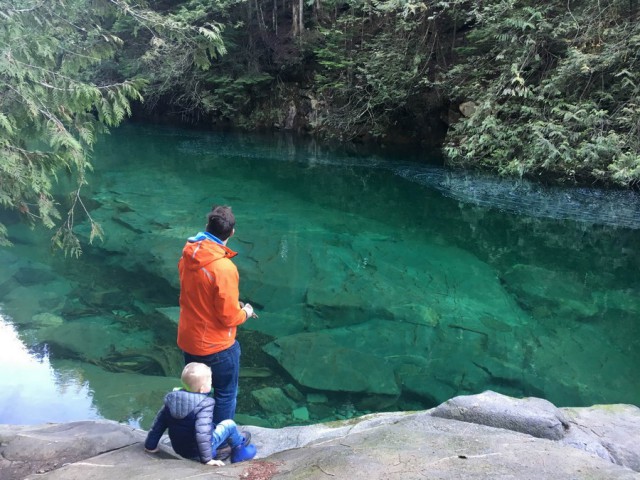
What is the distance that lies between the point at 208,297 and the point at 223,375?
571mm

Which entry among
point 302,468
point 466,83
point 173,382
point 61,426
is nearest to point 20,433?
point 61,426

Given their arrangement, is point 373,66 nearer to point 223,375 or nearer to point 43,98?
point 43,98

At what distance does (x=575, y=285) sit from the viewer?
7.75 metres

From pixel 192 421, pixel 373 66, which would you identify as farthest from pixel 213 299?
→ pixel 373 66

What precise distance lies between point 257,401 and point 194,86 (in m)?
22.9

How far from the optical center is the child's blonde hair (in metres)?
2.83

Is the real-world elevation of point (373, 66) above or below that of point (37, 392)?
above

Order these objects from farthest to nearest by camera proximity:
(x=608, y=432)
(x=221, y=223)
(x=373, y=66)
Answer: (x=373, y=66) < (x=608, y=432) < (x=221, y=223)

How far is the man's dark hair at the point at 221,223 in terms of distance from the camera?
3000 millimetres

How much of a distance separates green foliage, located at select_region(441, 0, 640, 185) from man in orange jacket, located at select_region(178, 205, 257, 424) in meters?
9.81

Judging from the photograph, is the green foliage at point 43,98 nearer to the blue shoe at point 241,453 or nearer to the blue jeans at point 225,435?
the blue jeans at point 225,435

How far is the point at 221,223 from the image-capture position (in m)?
3.00

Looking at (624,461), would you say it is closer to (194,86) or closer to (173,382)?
(173,382)

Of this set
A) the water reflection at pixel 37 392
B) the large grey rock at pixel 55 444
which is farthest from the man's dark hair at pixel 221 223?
the water reflection at pixel 37 392
